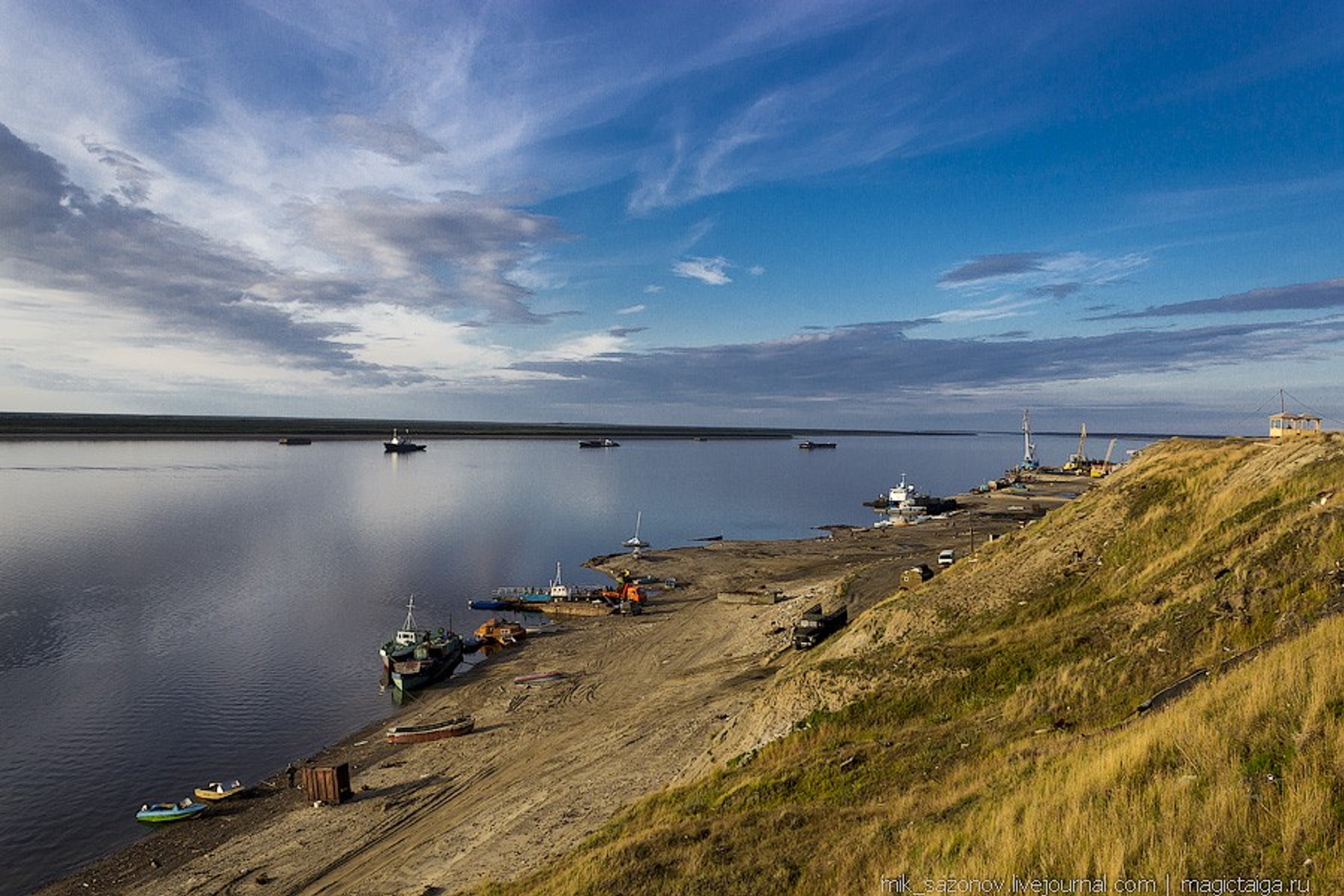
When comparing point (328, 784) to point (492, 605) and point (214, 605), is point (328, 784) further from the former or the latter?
point (214, 605)

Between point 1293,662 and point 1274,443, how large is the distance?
85.4 ft

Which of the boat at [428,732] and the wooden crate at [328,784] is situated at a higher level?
the wooden crate at [328,784]

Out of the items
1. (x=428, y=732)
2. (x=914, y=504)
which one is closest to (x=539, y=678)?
(x=428, y=732)

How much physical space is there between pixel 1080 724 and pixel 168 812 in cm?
3429

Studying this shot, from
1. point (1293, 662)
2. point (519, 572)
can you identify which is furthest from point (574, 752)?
point (519, 572)

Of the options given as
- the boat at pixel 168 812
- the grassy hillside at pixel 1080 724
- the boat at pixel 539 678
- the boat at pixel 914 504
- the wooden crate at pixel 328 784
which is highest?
the grassy hillside at pixel 1080 724

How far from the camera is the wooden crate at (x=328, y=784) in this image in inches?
1190

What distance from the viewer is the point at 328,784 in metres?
30.3

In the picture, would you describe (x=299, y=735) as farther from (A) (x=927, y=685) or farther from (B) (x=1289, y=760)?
(B) (x=1289, y=760)

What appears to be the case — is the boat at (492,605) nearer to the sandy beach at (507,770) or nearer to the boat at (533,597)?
the boat at (533,597)

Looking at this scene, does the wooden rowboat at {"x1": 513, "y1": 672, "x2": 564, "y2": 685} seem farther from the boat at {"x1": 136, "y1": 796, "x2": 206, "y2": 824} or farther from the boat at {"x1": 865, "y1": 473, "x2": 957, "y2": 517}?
the boat at {"x1": 865, "y1": 473, "x2": 957, "y2": 517}

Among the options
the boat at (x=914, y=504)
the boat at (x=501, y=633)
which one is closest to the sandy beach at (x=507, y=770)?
the boat at (x=501, y=633)

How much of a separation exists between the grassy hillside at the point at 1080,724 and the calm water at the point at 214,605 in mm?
25566

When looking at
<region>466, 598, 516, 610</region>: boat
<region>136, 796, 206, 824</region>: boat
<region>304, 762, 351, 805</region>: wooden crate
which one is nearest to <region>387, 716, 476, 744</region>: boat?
<region>304, 762, 351, 805</region>: wooden crate
